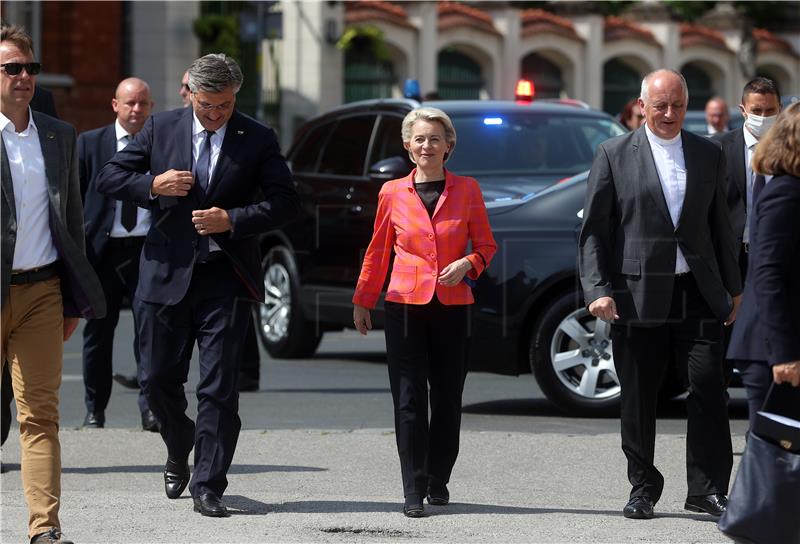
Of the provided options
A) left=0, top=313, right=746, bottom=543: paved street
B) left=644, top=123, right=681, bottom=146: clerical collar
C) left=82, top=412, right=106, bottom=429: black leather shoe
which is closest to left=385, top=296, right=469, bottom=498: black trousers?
left=0, top=313, right=746, bottom=543: paved street

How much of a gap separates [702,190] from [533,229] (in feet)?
9.86

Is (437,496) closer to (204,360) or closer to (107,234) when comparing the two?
(204,360)

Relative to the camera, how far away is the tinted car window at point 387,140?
39.9 ft

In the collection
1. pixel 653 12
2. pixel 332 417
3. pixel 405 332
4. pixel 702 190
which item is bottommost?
pixel 332 417

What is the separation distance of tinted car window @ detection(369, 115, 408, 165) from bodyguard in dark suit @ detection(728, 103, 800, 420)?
6627mm

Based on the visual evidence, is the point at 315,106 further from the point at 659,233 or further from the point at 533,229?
the point at 659,233

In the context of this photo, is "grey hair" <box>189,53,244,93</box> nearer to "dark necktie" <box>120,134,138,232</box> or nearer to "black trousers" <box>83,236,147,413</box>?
"dark necktie" <box>120,134,138,232</box>

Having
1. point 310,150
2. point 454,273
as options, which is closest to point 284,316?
point 310,150

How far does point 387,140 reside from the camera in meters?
12.3

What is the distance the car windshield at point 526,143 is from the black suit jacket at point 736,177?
343 centimetres

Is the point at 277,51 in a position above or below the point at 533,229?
above

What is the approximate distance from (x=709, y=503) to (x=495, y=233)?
10.7ft

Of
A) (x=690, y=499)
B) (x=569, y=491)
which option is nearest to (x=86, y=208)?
(x=569, y=491)

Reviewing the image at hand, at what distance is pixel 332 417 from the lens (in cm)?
1028
